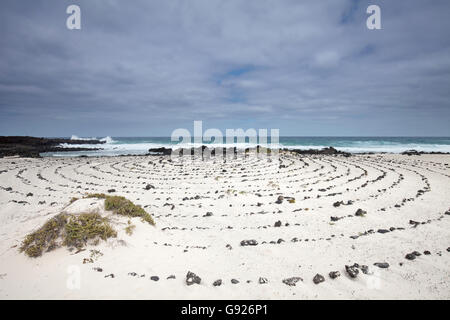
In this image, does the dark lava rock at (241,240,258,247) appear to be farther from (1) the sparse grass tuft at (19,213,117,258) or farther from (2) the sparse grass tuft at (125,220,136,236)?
(1) the sparse grass tuft at (19,213,117,258)

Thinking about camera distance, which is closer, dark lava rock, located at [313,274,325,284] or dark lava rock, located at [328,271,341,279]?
dark lava rock, located at [313,274,325,284]

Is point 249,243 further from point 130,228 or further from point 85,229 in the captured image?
point 85,229

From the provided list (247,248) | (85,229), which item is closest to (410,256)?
(247,248)

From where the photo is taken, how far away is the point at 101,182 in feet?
40.8

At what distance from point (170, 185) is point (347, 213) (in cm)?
753

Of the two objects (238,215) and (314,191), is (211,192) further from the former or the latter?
(314,191)

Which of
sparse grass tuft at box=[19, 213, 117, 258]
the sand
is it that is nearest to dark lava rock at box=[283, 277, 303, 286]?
the sand

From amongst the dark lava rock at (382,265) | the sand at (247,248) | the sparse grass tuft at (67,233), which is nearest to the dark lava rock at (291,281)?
the sand at (247,248)

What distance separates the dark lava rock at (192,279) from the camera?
3.67 metres

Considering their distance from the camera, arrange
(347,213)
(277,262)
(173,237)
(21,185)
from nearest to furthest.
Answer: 1. (277,262)
2. (173,237)
3. (347,213)
4. (21,185)

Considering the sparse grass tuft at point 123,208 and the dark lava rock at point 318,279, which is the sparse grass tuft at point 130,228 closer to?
the sparse grass tuft at point 123,208

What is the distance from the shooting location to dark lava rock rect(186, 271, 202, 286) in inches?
145

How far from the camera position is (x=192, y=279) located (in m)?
3.70
